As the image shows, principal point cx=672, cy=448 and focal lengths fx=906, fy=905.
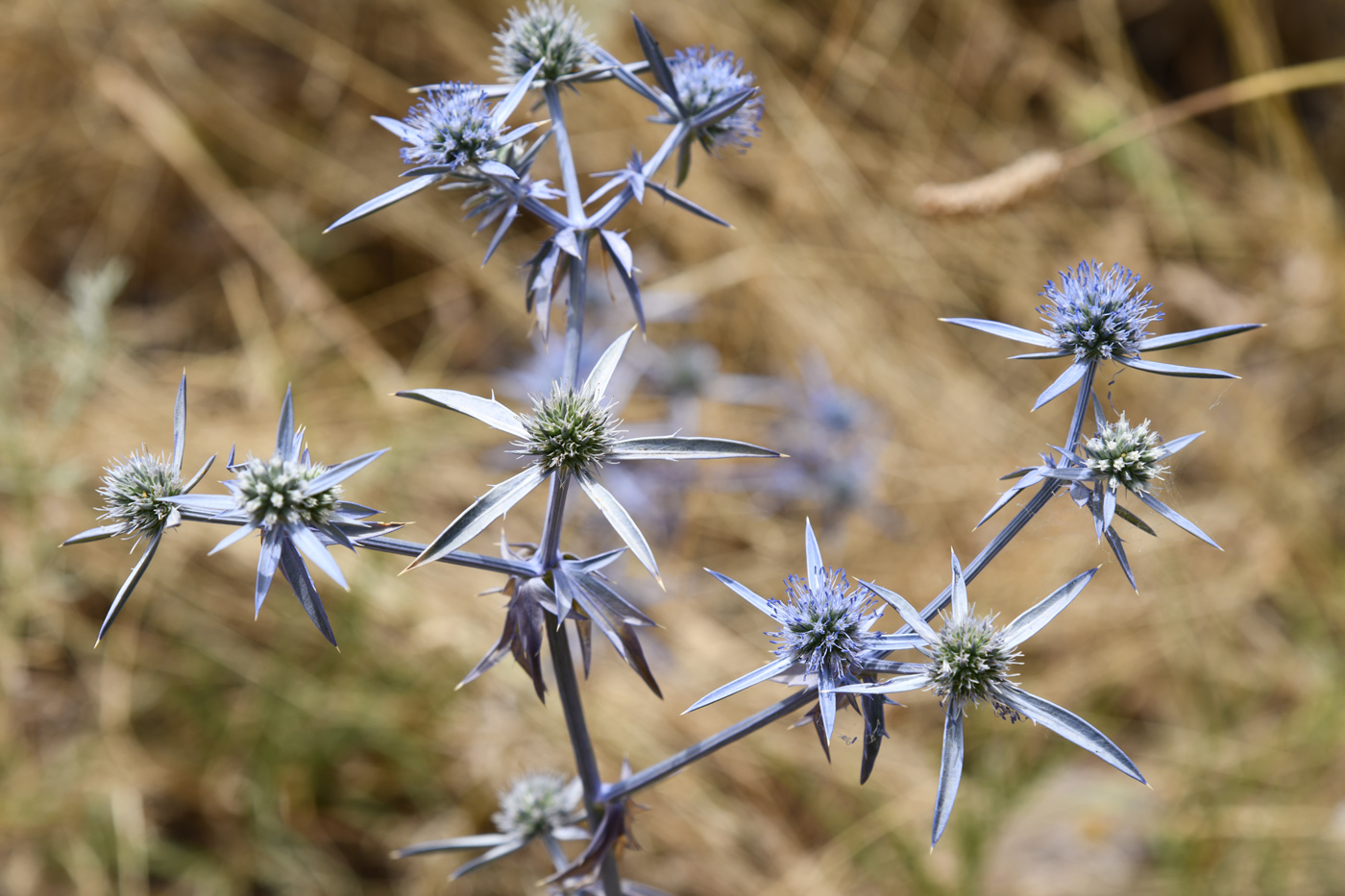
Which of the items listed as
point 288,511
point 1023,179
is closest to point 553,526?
point 288,511

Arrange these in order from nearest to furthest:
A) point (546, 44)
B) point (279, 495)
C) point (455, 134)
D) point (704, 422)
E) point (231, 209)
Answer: point (279, 495) → point (455, 134) → point (546, 44) → point (704, 422) → point (231, 209)

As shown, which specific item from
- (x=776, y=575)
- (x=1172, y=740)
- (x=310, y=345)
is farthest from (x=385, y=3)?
(x=1172, y=740)

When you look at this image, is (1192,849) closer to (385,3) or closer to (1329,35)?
(1329,35)

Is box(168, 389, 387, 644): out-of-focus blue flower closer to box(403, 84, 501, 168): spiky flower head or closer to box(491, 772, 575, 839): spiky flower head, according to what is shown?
box(403, 84, 501, 168): spiky flower head

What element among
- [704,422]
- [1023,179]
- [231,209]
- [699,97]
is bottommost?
[699,97]

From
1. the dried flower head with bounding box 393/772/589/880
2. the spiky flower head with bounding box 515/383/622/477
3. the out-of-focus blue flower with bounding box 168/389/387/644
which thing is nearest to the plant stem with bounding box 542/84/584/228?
the spiky flower head with bounding box 515/383/622/477

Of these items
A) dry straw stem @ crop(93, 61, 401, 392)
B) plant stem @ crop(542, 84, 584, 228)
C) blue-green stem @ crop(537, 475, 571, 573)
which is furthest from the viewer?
dry straw stem @ crop(93, 61, 401, 392)

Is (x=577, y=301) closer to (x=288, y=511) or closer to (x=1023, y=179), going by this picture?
(x=288, y=511)
